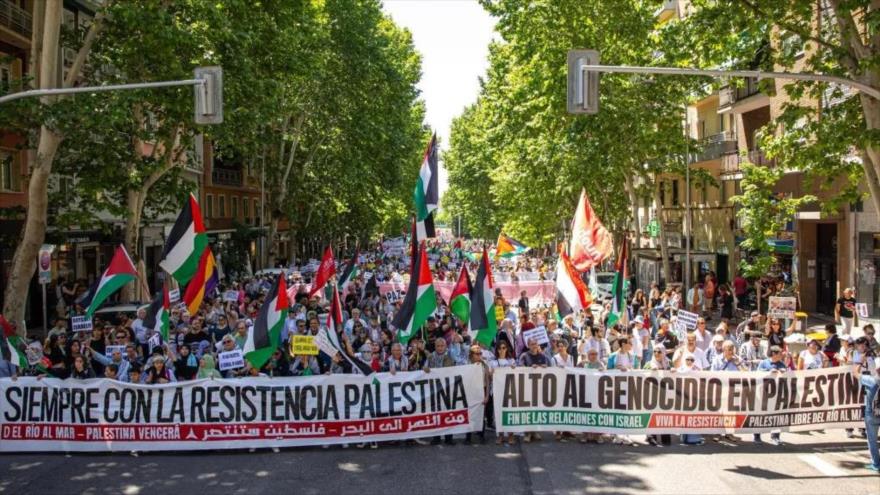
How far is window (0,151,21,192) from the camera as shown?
26.8m

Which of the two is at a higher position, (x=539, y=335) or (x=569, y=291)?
(x=569, y=291)

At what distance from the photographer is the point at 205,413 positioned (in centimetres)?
1184

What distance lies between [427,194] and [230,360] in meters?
5.34

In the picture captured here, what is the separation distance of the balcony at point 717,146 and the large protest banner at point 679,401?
25.4 m

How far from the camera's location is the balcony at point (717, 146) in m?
36.9

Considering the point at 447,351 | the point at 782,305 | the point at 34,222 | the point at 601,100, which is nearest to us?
the point at 447,351

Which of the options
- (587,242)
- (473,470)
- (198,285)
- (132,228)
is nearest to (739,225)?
(587,242)

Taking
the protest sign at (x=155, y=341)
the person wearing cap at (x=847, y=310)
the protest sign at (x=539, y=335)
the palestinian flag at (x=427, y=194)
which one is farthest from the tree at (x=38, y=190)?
the person wearing cap at (x=847, y=310)

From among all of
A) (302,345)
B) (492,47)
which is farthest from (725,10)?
(492,47)

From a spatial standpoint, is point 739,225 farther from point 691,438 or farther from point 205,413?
point 205,413

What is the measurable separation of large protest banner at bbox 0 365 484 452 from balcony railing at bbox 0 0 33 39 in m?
17.8

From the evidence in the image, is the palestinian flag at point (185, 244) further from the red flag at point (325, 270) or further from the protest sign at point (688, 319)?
the protest sign at point (688, 319)

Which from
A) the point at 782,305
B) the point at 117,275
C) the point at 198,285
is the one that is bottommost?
Result: the point at 782,305

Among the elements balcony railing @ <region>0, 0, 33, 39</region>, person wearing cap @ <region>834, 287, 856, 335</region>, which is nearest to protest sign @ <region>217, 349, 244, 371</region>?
person wearing cap @ <region>834, 287, 856, 335</region>
